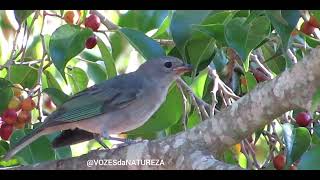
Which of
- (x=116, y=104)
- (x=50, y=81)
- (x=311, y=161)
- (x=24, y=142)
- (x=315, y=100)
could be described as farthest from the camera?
(x=116, y=104)

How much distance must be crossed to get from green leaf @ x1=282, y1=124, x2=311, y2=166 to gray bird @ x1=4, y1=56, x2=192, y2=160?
99 centimetres

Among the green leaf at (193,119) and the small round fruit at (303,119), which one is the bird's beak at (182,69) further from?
the small round fruit at (303,119)

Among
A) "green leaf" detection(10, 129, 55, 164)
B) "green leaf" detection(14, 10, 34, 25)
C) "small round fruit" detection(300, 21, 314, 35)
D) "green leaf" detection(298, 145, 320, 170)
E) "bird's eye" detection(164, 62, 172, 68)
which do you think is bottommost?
"green leaf" detection(298, 145, 320, 170)

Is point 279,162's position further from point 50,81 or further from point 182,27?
point 50,81

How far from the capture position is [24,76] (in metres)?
4.73

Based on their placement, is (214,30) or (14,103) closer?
(214,30)

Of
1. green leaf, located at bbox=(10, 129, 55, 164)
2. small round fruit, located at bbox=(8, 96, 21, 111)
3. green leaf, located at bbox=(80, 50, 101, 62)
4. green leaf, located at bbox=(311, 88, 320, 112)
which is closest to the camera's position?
green leaf, located at bbox=(311, 88, 320, 112)

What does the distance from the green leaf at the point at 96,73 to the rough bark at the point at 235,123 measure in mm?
1359

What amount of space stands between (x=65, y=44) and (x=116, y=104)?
2.98 feet

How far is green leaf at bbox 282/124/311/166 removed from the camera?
368 cm

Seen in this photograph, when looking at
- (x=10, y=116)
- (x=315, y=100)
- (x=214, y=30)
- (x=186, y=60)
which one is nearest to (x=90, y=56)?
(x=10, y=116)

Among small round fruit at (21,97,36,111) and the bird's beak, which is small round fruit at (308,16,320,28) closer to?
the bird's beak

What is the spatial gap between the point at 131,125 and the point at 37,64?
0.69m

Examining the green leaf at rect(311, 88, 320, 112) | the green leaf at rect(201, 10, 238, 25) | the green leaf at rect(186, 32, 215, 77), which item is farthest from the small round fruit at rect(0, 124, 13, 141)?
the green leaf at rect(311, 88, 320, 112)
